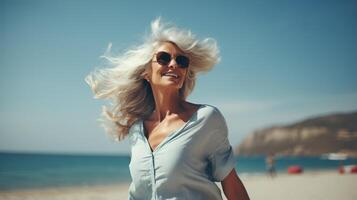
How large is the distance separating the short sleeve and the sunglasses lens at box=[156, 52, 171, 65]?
600mm

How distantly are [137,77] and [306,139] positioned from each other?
545 feet

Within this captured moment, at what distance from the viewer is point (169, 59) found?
113 inches

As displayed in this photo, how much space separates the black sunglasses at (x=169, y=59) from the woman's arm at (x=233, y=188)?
87 cm

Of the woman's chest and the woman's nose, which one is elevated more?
the woman's nose

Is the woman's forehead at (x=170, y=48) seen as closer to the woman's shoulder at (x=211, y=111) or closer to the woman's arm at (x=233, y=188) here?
the woman's shoulder at (x=211, y=111)

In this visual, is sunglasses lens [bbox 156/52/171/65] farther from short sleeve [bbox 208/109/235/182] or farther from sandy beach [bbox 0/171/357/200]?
sandy beach [bbox 0/171/357/200]

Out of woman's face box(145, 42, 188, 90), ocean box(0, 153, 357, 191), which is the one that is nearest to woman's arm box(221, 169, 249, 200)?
woman's face box(145, 42, 188, 90)

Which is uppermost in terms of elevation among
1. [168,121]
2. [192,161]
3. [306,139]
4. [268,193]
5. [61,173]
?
[168,121]

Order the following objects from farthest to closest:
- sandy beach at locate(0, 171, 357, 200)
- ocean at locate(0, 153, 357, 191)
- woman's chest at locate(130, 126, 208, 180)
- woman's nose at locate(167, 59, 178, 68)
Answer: ocean at locate(0, 153, 357, 191), sandy beach at locate(0, 171, 357, 200), woman's nose at locate(167, 59, 178, 68), woman's chest at locate(130, 126, 208, 180)

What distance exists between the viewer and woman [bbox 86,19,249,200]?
96.3 inches

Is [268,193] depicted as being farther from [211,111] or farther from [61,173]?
[61,173]

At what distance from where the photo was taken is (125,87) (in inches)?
136

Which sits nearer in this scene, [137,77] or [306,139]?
[137,77]

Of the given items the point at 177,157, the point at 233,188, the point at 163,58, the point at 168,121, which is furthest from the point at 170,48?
the point at 233,188
